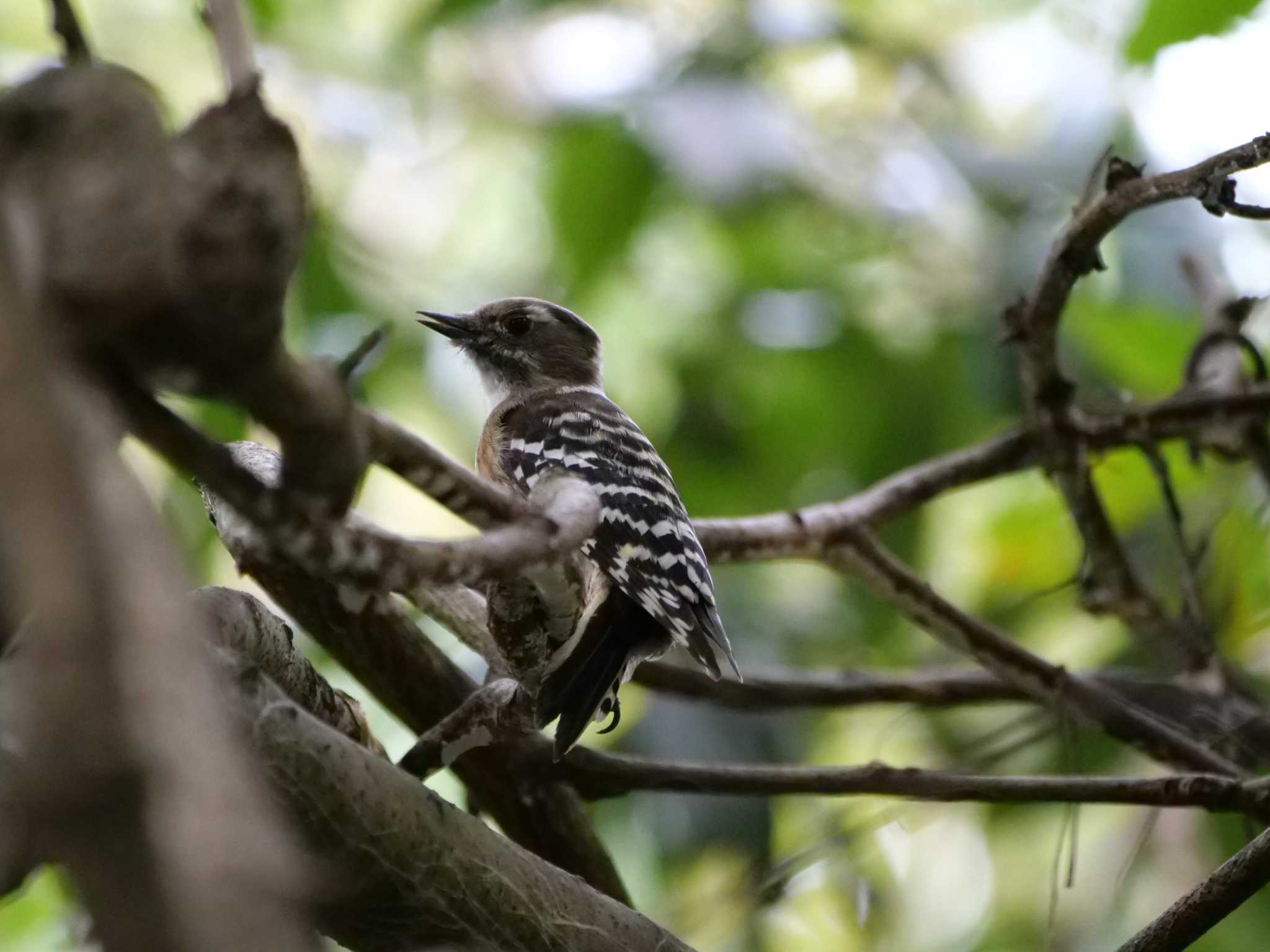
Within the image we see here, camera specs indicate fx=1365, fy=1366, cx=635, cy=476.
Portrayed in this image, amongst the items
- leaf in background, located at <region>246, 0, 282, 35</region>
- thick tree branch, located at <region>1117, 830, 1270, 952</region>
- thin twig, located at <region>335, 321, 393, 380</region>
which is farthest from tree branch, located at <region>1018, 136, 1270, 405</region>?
leaf in background, located at <region>246, 0, 282, 35</region>

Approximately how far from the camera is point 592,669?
2516mm

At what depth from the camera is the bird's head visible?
4270 mm

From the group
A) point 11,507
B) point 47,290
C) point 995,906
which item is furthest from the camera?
point 995,906

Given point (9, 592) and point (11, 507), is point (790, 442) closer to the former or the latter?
point (9, 592)

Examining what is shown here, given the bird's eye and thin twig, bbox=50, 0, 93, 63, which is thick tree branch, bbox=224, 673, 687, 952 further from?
the bird's eye

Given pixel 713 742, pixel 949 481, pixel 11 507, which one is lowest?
pixel 11 507

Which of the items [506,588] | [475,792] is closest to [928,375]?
[475,792]

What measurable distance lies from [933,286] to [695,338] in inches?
40.2

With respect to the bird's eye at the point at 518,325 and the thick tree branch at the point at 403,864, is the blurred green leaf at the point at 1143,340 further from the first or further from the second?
the thick tree branch at the point at 403,864

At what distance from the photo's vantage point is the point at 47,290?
107cm

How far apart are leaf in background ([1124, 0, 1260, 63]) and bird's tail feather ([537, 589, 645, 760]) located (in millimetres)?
1854

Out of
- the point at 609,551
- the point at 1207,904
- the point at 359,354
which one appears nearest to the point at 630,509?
the point at 609,551

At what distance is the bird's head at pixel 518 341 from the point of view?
4270 millimetres

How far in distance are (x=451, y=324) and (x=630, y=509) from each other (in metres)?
1.50
